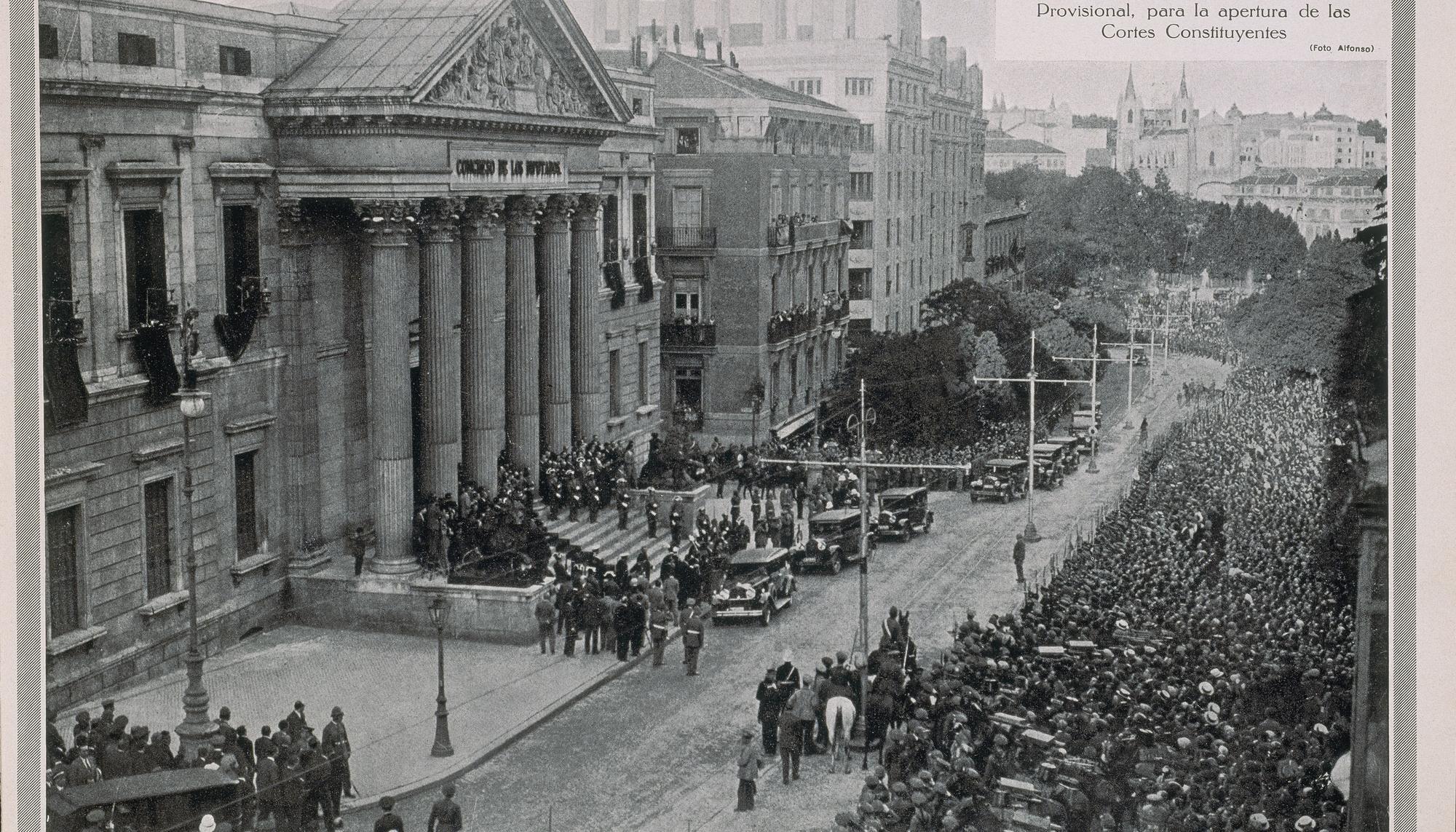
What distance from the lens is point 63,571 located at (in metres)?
20.3

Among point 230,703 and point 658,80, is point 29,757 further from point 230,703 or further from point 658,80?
point 658,80

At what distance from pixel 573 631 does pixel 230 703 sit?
656cm

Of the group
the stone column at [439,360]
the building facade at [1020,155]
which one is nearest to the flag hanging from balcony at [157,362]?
the stone column at [439,360]

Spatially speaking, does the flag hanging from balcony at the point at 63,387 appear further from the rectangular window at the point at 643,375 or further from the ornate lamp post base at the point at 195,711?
the rectangular window at the point at 643,375

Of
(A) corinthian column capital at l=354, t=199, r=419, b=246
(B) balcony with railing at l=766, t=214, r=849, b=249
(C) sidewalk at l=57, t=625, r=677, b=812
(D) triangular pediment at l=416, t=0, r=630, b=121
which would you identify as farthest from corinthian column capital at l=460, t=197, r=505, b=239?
(C) sidewalk at l=57, t=625, r=677, b=812

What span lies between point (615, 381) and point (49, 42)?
782 inches

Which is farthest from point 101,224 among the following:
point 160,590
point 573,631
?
A: point 573,631

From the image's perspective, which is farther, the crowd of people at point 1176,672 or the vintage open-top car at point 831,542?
the vintage open-top car at point 831,542

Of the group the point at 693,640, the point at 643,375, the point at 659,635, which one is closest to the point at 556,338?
the point at 643,375

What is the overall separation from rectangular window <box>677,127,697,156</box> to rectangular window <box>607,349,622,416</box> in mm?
5314

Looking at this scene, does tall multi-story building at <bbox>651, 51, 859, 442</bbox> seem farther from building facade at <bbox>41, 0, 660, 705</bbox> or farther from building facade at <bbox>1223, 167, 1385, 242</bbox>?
building facade at <bbox>1223, 167, 1385, 242</bbox>

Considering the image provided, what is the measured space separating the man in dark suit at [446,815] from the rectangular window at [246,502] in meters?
8.48

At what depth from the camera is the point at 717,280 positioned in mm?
35406

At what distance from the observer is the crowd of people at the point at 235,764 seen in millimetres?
17484
